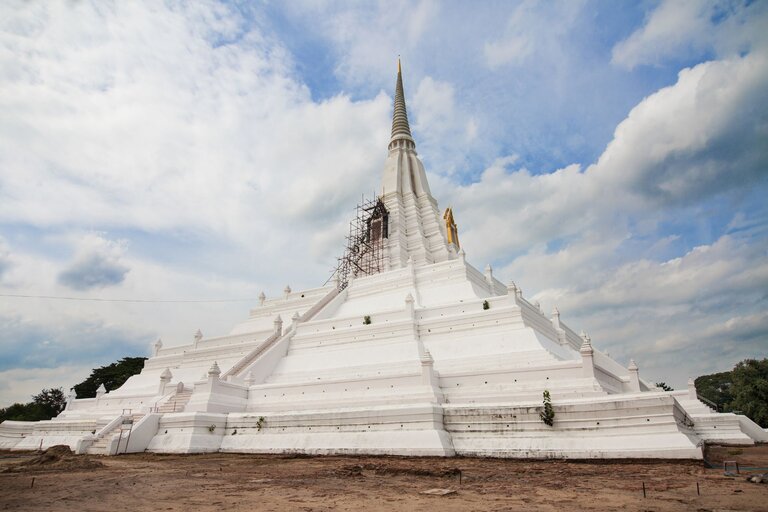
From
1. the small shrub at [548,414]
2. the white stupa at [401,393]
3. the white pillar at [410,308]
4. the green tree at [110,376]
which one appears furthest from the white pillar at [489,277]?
the green tree at [110,376]

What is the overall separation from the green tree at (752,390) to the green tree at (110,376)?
6072cm

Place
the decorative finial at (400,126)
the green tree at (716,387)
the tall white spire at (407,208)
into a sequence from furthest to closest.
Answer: the green tree at (716,387)
the decorative finial at (400,126)
the tall white spire at (407,208)

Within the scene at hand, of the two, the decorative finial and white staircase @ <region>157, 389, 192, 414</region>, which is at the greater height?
the decorative finial

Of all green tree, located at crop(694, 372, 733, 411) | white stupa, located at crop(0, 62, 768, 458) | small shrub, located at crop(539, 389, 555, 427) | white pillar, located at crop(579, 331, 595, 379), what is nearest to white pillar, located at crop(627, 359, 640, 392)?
white stupa, located at crop(0, 62, 768, 458)

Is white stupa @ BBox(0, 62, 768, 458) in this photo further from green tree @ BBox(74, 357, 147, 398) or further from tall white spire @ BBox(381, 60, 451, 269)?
green tree @ BBox(74, 357, 147, 398)

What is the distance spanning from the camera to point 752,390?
37906mm

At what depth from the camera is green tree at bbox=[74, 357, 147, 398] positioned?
50812 millimetres

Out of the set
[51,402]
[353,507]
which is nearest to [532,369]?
[353,507]

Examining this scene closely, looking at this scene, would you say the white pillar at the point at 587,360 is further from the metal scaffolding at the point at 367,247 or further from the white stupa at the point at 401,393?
the metal scaffolding at the point at 367,247

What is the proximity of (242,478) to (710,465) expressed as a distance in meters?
12.9

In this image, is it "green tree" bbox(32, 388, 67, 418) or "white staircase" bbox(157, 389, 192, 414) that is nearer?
"white staircase" bbox(157, 389, 192, 414)

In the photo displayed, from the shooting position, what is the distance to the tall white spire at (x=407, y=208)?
1762 inches

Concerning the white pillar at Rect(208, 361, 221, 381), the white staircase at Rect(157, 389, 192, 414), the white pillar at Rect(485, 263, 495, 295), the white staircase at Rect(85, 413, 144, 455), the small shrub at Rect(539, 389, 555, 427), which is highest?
the white pillar at Rect(485, 263, 495, 295)

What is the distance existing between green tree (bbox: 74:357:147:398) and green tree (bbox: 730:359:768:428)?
60.7m
